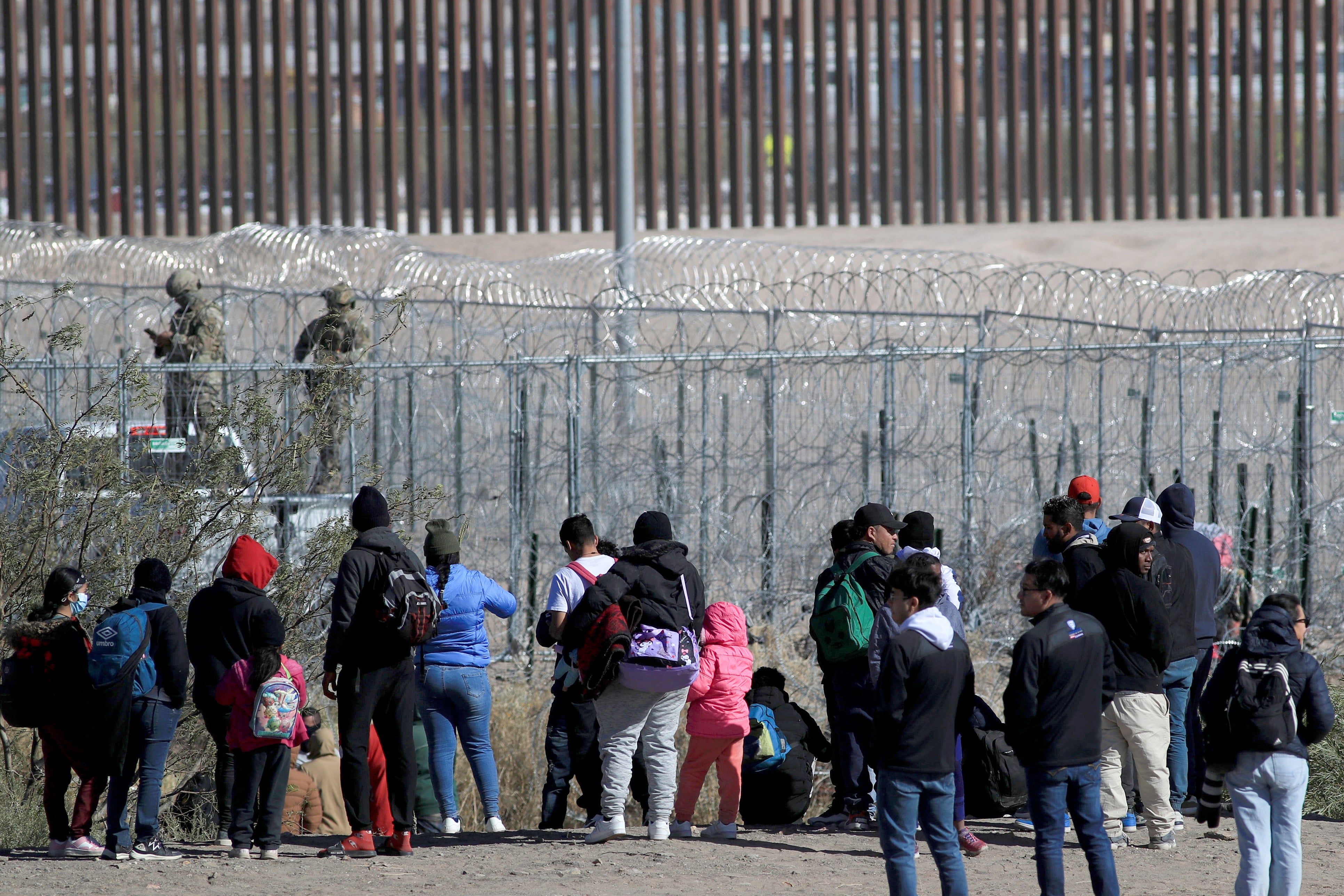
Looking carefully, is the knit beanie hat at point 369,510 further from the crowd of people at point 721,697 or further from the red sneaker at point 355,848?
the red sneaker at point 355,848

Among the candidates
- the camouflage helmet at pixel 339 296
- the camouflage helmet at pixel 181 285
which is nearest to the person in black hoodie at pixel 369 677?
the camouflage helmet at pixel 339 296

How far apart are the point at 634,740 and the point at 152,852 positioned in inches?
69.1

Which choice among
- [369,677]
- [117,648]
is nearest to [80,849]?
[117,648]

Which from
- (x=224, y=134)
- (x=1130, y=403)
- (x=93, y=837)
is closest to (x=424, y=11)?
(x=224, y=134)

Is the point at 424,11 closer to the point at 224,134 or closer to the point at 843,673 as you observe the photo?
the point at 224,134

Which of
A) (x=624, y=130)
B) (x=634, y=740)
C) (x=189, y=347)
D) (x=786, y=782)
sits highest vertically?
(x=624, y=130)

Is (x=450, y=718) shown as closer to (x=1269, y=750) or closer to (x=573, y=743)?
(x=573, y=743)

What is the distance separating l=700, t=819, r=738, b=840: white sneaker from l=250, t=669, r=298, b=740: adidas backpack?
1.68 meters

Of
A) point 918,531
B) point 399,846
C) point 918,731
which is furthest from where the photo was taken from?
point 918,531

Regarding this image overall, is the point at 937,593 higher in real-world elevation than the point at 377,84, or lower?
lower

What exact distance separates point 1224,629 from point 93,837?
20.3ft

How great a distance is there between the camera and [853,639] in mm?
6121

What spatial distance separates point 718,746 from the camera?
643cm

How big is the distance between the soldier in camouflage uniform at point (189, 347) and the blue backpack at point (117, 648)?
12.8 ft
